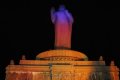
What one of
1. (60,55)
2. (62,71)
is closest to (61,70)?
(62,71)

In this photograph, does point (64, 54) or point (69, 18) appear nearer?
point (64, 54)

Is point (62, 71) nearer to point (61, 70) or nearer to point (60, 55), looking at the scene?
point (61, 70)

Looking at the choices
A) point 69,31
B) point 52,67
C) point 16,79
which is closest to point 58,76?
point 52,67

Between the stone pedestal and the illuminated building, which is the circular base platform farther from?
the stone pedestal

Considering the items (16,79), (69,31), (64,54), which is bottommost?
(16,79)

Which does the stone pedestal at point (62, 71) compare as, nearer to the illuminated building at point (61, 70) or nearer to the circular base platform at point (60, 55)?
the illuminated building at point (61, 70)

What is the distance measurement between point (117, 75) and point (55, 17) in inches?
284

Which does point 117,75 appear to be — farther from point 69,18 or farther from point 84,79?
point 69,18

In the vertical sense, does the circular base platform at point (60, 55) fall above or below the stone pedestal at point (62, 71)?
above

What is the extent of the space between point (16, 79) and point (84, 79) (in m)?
4.93

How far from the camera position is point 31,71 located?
84.4 feet

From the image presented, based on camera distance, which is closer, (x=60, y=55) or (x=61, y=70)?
(x=61, y=70)

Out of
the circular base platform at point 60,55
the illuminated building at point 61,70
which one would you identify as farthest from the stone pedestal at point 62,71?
the circular base platform at point 60,55

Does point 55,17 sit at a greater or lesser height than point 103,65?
greater
